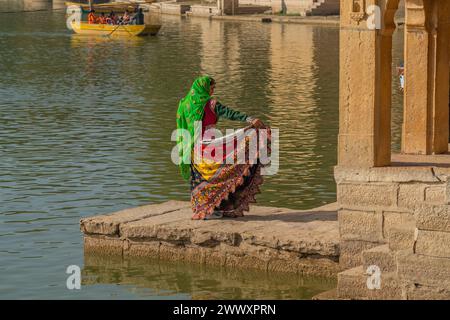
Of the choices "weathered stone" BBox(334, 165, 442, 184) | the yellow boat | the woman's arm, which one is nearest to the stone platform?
"weathered stone" BBox(334, 165, 442, 184)

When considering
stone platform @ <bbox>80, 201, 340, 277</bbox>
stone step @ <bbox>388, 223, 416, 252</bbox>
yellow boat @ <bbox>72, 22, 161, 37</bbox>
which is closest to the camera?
stone step @ <bbox>388, 223, 416, 252</bbox>

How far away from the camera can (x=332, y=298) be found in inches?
411

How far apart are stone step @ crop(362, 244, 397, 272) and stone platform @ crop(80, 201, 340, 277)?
1.32m

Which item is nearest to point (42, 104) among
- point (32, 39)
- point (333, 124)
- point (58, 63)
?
point (333, 124)

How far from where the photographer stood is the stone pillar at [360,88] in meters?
10.9

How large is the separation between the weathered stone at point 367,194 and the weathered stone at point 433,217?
1.70 meters

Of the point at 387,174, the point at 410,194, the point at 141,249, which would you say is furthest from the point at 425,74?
the point at 141,249

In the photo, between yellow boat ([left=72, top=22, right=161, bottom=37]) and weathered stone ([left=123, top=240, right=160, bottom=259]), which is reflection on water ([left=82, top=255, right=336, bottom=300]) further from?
yellow boat ([left=72, top=22, right=161, bottom=37])

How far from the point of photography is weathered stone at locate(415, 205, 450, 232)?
903 cm

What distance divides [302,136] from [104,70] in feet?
49.8

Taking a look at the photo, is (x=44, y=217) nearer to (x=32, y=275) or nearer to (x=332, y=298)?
(x=32, y=275)

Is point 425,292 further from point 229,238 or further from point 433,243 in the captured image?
point 229,238

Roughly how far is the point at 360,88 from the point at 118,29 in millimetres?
40488

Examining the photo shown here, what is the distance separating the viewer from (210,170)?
1261 cm
